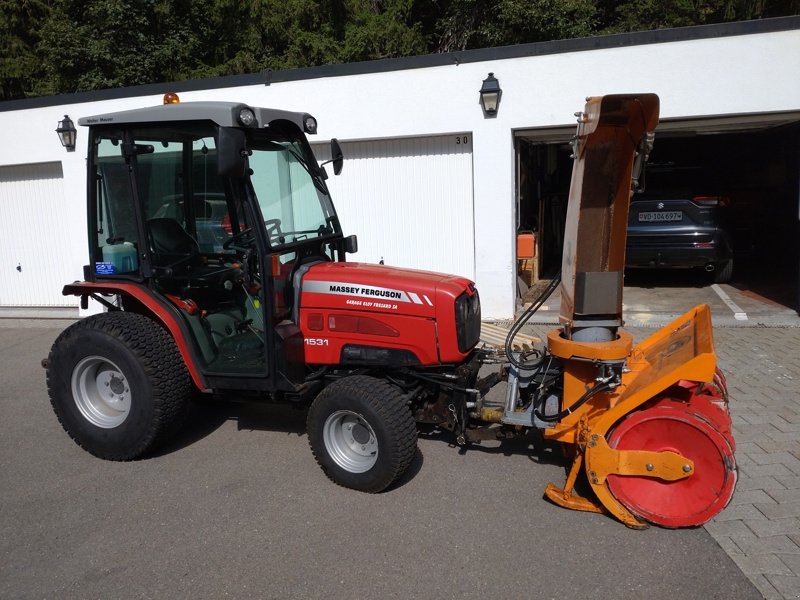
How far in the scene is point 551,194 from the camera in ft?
43.3

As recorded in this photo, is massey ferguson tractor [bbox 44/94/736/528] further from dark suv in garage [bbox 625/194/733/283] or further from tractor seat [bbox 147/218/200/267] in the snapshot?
dark suv in garage [bbox 625/194/733/283]

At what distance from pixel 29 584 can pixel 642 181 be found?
3980mm

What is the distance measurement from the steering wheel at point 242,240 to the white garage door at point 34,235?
23.9ft

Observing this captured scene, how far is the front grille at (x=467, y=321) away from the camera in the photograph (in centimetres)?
434

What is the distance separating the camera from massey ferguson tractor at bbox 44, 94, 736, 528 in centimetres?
377

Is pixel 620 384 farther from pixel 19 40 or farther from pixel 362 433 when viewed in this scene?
pixel 19 40

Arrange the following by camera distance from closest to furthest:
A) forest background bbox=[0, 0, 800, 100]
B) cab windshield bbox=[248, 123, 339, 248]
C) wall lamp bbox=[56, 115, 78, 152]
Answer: cab windshield bbox=[248, 123, 339, 248], wall lamp bbox=[56, 115, 78, 152], forest background bbox=[0, 0, 800, 100]

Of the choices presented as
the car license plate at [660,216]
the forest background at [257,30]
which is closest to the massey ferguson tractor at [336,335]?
the car license plate at [660,216]

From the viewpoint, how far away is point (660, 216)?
10.1m

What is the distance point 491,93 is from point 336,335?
501cm

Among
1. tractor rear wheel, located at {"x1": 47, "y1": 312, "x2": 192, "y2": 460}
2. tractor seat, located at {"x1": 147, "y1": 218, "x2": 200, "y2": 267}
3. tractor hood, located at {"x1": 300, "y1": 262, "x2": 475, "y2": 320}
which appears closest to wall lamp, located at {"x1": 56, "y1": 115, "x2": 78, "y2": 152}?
tractor rear wheel, located at {"x1": 47, "y1": 312, "x2": 192, "y2": 460}

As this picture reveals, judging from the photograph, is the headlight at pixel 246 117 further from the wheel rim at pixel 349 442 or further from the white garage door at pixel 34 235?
the white garage door at pixel 34 235

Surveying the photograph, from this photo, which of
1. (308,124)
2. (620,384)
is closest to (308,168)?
(308,124)

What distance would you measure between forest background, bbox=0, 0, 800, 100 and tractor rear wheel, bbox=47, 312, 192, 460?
13.7 metres
